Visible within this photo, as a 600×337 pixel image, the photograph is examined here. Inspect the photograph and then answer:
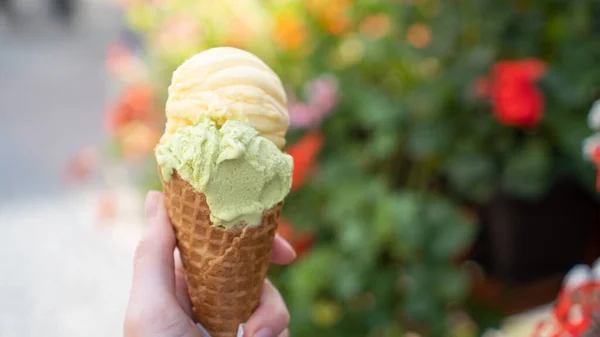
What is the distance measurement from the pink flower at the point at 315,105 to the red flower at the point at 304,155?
2.2 inches

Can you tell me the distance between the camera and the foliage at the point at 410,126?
1.91 metres

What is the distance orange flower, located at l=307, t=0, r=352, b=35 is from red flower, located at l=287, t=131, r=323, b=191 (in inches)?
17.5

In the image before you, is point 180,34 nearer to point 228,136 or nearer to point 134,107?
point 134,107

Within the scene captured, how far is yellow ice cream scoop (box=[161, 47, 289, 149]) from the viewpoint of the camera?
939mm

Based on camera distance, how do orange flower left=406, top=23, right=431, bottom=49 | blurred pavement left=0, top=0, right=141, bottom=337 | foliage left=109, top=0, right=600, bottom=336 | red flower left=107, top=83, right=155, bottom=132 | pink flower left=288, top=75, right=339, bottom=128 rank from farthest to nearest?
blurred pavement left=0, top=0, right=141, bottom=337, red flower left=107, top=83, right=155, bottom=132, orange flower left=406, top=23, right=431, bottom=49, pink flower left=288, top=75, right=339, bottom=128, foliage left=109, top=0, right=600, bottom=336

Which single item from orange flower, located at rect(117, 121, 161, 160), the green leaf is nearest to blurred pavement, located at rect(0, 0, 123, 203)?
orange flower, located at rect(117, 121, 161, 160)

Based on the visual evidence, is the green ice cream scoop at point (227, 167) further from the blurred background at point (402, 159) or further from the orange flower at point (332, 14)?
the orange flower at point (332, 14)

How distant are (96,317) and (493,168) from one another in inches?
64.7

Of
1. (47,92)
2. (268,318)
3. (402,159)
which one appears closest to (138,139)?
(402,159)

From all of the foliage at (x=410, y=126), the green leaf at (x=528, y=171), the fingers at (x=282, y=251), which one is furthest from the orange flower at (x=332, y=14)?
the fingers at (x=282, y=251)

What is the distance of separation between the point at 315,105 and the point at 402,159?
39 cm

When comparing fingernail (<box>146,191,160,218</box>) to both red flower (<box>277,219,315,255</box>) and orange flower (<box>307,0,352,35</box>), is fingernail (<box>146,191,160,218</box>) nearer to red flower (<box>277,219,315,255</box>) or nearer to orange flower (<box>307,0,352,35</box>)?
red flower (<box>277,219,315,255</box>)

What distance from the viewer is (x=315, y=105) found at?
82.8 inches

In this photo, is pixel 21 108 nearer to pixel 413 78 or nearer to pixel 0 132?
pixel 0 132
